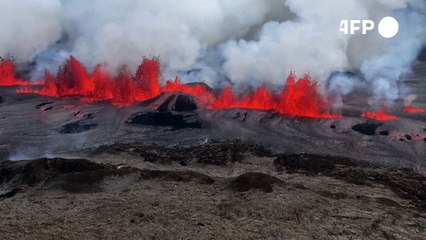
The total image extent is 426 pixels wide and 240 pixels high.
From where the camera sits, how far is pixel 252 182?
70.6 feet

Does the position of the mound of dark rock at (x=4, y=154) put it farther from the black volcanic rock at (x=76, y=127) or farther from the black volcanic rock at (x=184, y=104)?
the black volcanic rock at (x=184, y=104)

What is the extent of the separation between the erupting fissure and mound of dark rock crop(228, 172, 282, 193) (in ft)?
57.2

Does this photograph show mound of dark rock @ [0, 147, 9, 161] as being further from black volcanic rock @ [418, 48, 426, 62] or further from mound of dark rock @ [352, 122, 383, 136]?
black volcanic rock @ [418, 48, 426, 62]

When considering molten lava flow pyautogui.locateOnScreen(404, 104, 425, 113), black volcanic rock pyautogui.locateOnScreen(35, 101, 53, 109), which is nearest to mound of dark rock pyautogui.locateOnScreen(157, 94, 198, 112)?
black volcanic rock pyautogui.locateOnScreen(35, 101, 53, 109)

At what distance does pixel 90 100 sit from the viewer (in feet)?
146

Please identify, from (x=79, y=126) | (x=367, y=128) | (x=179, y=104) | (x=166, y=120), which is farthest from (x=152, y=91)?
(x=367, y=128)

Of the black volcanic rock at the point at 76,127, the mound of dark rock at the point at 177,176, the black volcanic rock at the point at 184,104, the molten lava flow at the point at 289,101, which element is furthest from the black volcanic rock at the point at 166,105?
the mound of dark rock at the point at 177,176

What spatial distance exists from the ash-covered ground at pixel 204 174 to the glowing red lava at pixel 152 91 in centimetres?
245

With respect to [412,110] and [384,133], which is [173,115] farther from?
[412,110]

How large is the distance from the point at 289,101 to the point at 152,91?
14.3 metres

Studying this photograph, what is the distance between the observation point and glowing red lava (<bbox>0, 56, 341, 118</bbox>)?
40688mm

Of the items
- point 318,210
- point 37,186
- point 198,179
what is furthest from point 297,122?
point 37,186

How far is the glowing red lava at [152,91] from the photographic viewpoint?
133ft

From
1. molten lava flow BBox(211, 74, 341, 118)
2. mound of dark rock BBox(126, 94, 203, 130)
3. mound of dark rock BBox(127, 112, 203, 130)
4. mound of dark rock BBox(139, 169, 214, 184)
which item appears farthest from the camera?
molten lava flow BBox(211, 74, 341, 118)
